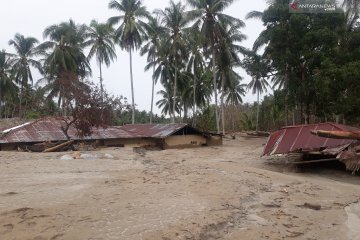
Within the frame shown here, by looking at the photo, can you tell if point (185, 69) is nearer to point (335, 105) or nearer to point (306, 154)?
point (335, 105)

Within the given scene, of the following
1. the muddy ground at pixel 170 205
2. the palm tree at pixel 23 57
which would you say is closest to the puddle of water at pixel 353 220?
the muddy ground at pixel 170 205

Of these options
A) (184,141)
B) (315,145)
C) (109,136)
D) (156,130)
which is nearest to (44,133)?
(109,136)

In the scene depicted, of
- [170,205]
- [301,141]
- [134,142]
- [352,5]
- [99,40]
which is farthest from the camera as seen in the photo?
[99,40]

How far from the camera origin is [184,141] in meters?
28.4

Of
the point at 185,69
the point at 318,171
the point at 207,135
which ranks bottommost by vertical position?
the point at 318,171

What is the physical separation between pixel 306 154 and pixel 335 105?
7.95m

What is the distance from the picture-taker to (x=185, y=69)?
40.2 m

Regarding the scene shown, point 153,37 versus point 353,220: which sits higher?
point 153,37

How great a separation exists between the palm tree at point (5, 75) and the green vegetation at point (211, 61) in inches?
4.2

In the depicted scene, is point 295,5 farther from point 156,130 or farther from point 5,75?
point 5,75

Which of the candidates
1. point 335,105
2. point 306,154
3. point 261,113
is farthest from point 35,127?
point 261,113

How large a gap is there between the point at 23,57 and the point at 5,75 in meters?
2.73

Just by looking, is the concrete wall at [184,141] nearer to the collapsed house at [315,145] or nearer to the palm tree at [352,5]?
the collapsed house at [315,145]

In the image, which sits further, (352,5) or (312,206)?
(352,5)
